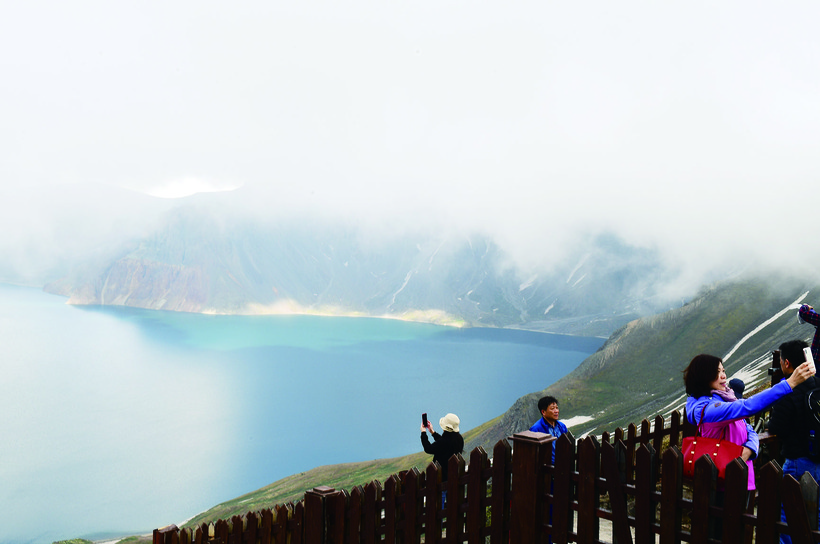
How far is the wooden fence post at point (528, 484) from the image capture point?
4465 mm

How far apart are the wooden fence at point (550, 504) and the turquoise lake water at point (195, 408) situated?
42.2 metres

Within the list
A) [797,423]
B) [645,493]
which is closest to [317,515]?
[645,493]

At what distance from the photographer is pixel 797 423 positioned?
15.6 feet

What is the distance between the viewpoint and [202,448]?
58.4 metres

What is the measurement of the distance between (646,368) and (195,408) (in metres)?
57.1

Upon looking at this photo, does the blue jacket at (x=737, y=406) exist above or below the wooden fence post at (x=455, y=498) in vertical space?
above

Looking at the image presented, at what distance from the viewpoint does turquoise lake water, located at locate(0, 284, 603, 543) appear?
46.7 m

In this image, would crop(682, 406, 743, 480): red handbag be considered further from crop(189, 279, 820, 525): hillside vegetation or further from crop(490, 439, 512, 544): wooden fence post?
crop(189, 279, 820, 525): hillside vegetation

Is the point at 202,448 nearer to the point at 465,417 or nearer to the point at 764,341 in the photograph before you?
the point at 465,417

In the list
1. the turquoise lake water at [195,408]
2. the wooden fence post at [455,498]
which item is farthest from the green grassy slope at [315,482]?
the wooden fence post at [455,498]

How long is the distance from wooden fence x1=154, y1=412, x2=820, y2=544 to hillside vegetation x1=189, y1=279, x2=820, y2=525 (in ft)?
96.0

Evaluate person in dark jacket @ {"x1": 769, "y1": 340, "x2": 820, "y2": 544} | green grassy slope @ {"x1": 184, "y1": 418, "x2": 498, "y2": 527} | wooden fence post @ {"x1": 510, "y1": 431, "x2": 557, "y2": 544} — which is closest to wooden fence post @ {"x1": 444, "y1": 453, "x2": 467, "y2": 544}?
wooden fence post @ {"x1": 510, "y1": 431, "x2": 557, "y2": 544}

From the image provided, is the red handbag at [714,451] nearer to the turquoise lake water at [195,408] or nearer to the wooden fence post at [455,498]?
the wooden fence post at [455,498]

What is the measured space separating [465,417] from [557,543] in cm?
6388
